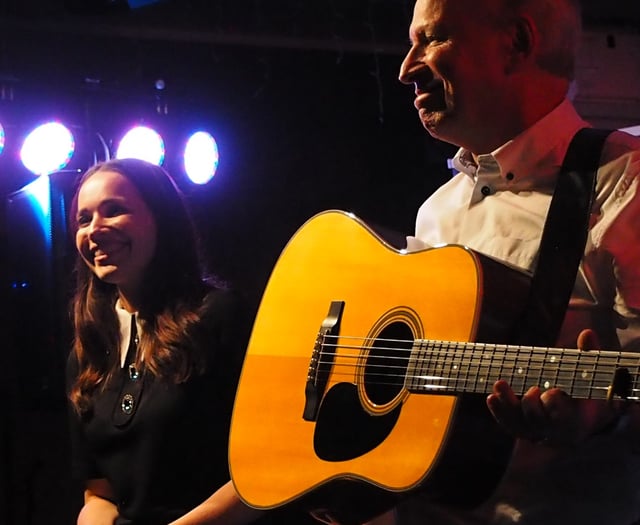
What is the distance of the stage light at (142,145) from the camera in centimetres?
372

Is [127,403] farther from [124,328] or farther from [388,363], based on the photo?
[388,363]

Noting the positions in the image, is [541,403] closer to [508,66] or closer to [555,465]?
[555,465]

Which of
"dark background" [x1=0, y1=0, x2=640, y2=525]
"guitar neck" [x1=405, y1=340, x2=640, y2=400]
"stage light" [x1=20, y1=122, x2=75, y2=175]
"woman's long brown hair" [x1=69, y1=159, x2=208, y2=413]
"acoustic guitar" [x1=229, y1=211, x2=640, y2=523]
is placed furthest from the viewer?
"dark background" [x1=0, y1=0, x2=640, y2=525]

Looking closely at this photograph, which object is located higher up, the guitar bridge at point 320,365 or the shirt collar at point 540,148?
the shirt collar at point 540,148

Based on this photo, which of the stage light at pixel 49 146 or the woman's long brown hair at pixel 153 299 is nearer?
the woman's long brown hair at pixel 153 299

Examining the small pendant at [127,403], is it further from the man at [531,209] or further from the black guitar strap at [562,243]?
the black guitar strap at [562,243]

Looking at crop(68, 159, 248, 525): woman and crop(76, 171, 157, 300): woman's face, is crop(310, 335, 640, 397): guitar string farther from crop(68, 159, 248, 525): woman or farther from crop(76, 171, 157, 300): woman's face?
crop(76, 171, 157, 300): woman's face

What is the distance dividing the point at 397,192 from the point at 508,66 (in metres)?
2.43

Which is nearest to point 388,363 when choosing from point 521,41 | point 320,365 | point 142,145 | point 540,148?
point 320,365

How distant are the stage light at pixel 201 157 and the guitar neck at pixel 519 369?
2602 millimetres

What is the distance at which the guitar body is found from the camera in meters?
1.34

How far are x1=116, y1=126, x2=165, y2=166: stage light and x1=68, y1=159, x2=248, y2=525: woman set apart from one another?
47.2 inches

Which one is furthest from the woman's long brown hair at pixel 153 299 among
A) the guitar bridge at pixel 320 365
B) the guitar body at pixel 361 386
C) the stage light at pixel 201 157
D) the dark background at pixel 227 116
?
the stage light at pixel 201 157

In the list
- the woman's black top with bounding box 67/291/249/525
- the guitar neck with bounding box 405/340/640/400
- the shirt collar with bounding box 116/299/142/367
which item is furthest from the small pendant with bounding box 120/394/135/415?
the guitar neck with bounding box 405/340/640/400
